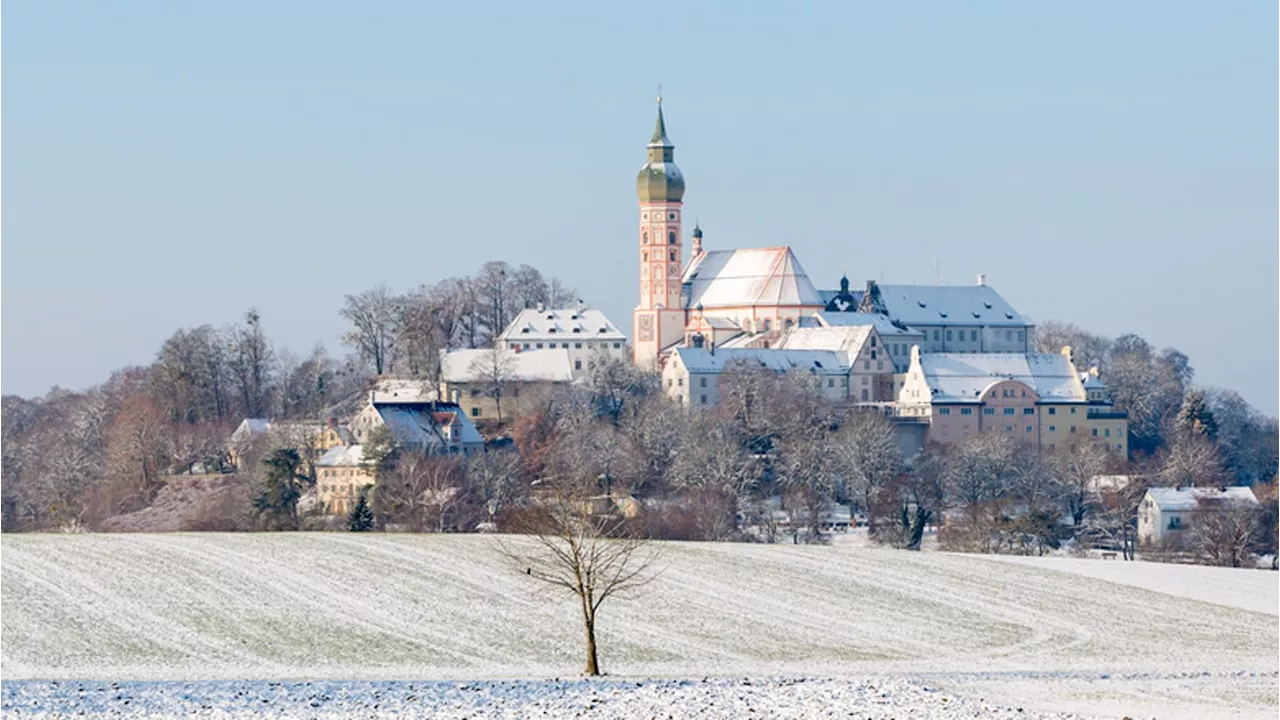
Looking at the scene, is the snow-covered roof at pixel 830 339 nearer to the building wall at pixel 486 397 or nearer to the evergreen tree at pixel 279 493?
the building wall at pixel 486 397

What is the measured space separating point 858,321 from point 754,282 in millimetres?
7325

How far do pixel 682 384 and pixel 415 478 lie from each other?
31.2 meters

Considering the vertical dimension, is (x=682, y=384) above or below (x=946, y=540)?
above

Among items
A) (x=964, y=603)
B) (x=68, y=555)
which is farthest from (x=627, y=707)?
(x=68, y=555)

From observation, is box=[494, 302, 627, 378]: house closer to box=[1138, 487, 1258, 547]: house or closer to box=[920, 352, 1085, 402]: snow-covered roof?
box=[920, 352, 1085, 402]: snow-covered roof

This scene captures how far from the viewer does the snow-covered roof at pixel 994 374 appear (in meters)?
112

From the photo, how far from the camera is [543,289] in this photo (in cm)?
13425

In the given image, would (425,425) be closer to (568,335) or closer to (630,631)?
(568,335)

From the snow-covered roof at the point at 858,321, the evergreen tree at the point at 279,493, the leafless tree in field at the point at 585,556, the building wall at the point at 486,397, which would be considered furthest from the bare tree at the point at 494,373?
the leafless tree in field at the point at 585,556

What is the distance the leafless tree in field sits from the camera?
38.2 meters

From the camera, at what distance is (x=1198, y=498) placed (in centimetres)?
8962

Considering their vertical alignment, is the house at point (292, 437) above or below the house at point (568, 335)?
below

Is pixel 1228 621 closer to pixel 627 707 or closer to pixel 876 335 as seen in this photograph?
pixel 627 707

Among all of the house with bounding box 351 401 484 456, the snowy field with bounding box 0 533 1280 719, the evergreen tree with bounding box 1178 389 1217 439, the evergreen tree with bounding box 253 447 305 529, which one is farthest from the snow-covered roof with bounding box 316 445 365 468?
the evergreen tree with bounding box 1178 389 1217 439
